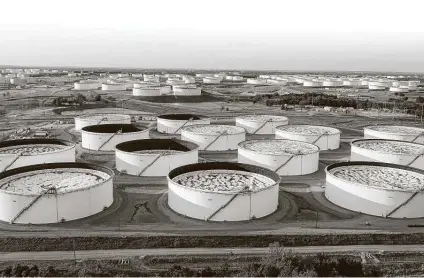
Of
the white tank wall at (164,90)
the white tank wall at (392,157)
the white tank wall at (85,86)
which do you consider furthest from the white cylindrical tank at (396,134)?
the white tank wall at (85,86)

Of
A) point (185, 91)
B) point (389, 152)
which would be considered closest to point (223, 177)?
point (389, 152)

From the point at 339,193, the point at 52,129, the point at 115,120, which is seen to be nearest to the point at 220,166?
the point at 339,193

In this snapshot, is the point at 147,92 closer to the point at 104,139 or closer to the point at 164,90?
the point at 164,90

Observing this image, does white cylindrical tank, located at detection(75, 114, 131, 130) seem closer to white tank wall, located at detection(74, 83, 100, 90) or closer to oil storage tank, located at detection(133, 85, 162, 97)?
oil storage tank, located at detection(133, 85, 162, 97)

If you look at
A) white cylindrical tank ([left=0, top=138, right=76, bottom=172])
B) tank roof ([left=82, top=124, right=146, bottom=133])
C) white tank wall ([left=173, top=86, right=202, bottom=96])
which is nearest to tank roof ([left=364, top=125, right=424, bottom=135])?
tank roof ([left=82, top=124, right=146, bottom=133])

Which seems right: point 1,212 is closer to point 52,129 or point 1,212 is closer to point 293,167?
point 293,167

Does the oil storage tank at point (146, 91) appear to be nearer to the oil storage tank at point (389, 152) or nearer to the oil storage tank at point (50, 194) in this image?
the oil storage tank at point (389, 152)

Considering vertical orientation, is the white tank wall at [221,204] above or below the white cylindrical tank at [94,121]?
below
